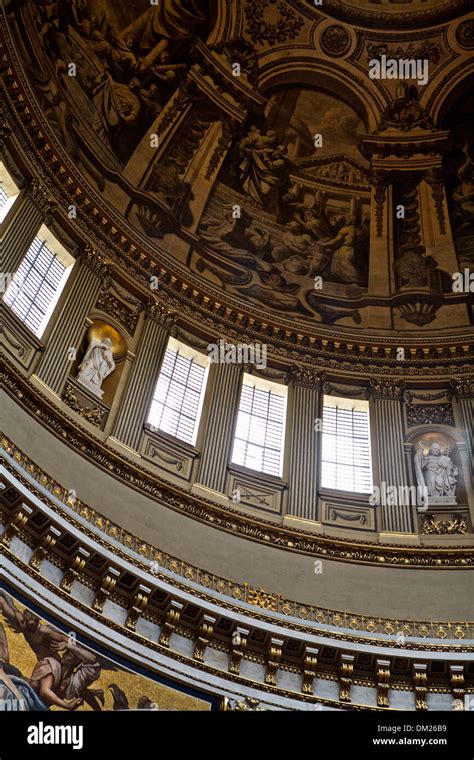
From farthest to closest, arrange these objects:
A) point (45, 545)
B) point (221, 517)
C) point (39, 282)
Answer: point (39, 282) < point (221, 517) < point (45, 545)

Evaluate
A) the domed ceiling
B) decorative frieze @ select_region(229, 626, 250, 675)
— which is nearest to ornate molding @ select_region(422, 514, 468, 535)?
decorative frieze @ select_region(229, 626, 250, 675)

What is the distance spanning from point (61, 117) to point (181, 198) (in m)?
5.03

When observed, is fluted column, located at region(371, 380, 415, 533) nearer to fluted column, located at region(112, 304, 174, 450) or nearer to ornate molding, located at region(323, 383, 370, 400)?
ornate molding, located at region(323, 383, 370, 400)

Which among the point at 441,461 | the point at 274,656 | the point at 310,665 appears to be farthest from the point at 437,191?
the point at 274,656

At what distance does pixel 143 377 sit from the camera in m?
24.5

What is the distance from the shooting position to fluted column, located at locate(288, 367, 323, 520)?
24.1 meters

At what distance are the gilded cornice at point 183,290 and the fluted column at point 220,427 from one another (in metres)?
1.71

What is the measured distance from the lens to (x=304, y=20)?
34781 millimetres

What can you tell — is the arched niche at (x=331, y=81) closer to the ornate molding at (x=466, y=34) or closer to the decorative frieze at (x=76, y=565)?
the ornate molding at (x=466, y=34)

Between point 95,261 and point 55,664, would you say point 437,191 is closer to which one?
point 95,261

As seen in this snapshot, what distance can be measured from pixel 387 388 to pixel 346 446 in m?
2.72

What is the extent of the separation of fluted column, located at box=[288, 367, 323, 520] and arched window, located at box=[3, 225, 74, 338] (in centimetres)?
688

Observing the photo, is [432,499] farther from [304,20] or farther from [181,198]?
[304,20]
